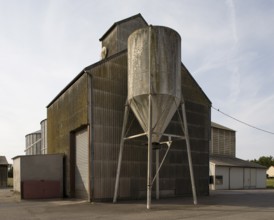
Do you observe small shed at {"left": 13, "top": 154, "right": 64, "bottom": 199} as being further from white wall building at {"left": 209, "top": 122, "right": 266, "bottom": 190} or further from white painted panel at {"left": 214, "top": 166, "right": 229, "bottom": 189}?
white painted panel at {"left": 214, "top": 166, "right": 229, "bottom": 189}

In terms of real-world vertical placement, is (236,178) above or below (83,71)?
below

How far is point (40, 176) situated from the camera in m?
27.5

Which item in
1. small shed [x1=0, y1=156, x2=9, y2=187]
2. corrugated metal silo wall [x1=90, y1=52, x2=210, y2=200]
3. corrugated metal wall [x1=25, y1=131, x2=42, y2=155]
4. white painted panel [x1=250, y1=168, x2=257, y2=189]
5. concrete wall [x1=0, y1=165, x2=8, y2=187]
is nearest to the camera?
corrugated metal silo wall [x1=90, y1=52, x2=210, y2=200]

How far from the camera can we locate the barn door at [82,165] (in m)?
24.0

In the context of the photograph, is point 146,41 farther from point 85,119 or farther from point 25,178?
point 25,178

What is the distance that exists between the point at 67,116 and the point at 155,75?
9.93 m

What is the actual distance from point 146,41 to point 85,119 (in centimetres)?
664

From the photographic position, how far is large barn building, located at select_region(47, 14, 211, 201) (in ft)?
75.8

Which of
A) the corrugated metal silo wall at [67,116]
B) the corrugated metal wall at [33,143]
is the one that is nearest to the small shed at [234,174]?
the corrugated metal silo wall at [67,116]

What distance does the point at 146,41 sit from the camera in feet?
70.4

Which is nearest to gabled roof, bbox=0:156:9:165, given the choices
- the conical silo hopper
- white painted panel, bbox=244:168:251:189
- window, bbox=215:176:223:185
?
window, bbox=215:176:223:185

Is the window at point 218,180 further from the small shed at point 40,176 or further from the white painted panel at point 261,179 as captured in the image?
the small shed at point 40,176

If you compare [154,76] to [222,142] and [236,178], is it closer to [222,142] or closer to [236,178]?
[236,178]

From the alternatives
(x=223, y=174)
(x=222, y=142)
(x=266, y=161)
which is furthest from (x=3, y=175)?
(x=266, y=161)
